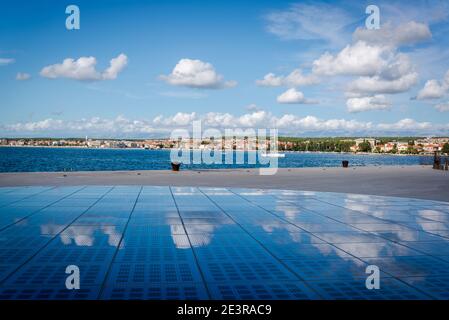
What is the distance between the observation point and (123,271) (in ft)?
16.9

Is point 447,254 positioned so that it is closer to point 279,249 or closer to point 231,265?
point 279,249

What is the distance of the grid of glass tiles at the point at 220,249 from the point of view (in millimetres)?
4570

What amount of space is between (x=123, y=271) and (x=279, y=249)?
7.69 ft

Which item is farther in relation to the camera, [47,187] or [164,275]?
[47,187]

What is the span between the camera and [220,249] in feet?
20.8

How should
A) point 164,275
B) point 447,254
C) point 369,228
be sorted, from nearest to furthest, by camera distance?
1. point 164,275
2. point 447,254
3. point 369,228

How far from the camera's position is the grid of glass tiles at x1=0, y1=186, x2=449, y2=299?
15.0 feet
